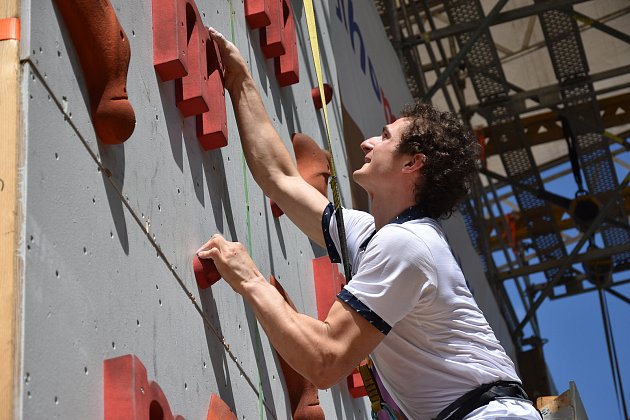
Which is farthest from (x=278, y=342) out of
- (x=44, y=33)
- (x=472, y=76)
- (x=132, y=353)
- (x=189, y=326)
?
(x=472, y=76)

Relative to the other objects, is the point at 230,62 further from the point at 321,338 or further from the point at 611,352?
the point at 611,352

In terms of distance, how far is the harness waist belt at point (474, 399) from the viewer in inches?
131

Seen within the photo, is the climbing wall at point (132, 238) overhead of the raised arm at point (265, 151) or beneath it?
beneath

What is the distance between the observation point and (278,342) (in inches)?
130

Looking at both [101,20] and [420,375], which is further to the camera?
[420,375]

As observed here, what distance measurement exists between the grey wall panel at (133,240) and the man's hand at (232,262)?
0.06 metres

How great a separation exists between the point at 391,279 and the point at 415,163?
63 centimetres

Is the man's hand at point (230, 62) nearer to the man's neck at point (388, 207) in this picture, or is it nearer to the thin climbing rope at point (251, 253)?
the thin climbing rope at point (251, 253)

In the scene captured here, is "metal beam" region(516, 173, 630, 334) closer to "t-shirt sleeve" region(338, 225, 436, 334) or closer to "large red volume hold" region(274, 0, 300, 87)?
"large red volume hold" region(274, 0, 300, 87)

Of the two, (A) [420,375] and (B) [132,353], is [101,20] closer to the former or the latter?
(B) [132,353]

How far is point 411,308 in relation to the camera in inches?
132

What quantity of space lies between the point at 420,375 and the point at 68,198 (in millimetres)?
1322

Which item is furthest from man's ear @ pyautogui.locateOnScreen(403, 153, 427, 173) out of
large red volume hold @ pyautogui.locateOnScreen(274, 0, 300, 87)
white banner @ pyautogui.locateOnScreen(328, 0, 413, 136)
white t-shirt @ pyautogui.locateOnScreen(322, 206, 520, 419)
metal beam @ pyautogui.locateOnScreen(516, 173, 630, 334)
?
metal beam @ pyautogui.locateOnScreen(516, 173, 630, 334)

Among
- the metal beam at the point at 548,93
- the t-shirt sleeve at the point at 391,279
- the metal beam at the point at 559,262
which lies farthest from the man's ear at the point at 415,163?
the metal beam at the point at 559,262
